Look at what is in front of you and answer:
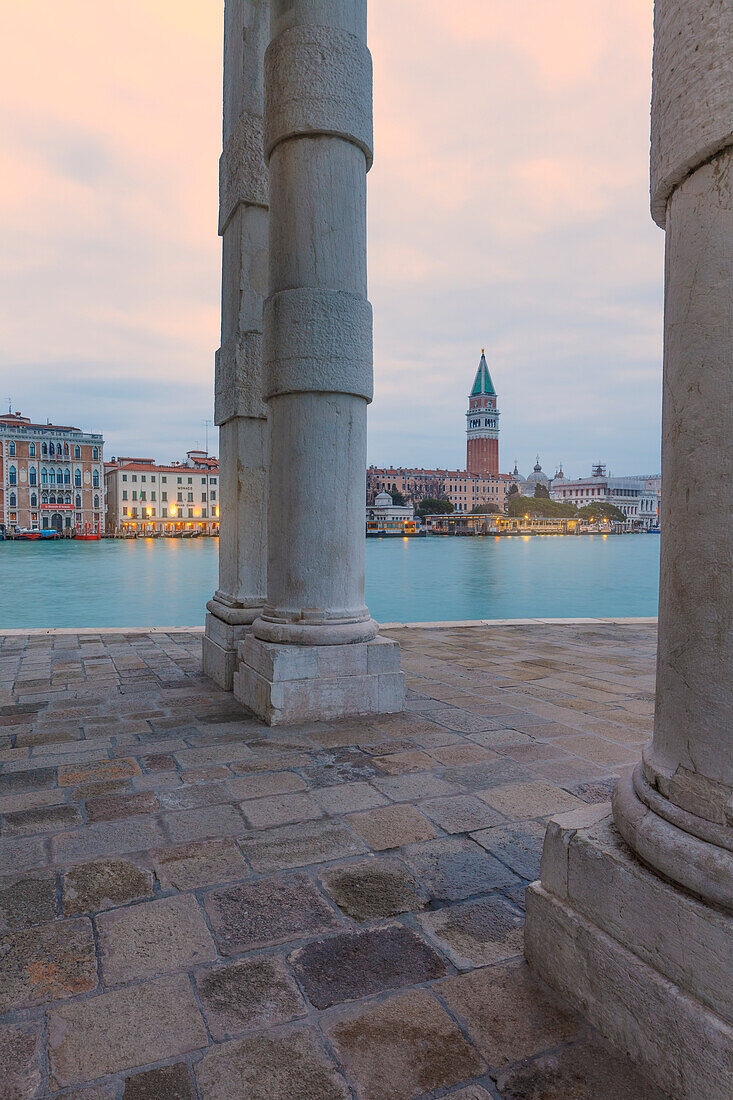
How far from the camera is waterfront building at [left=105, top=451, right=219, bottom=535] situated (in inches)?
3115

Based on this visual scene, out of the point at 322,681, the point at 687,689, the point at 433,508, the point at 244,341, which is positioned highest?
the point at 433,508

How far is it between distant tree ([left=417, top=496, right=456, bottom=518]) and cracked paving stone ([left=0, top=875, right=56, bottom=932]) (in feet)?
332

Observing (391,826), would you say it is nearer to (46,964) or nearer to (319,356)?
(46,964)

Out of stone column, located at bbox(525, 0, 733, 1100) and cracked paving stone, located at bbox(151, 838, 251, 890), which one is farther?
cracked paving stone, located at bbox(151, 838, 251, 890)

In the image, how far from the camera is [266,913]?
1.80 meters

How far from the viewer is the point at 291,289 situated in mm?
3748

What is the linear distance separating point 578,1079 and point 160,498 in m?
83.2

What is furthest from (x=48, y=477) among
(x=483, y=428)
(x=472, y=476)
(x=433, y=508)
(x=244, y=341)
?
(x=483, y=428)

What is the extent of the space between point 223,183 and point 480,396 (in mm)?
132371

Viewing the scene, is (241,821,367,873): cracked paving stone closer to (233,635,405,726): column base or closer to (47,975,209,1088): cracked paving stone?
(47,975,209,1088): cracked paving stone

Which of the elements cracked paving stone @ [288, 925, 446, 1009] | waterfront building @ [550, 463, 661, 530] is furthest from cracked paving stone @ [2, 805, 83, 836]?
waterfront building @ [550, 463, 661, 530]

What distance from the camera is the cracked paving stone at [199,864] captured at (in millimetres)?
1969

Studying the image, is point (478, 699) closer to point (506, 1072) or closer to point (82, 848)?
point (82, 848)

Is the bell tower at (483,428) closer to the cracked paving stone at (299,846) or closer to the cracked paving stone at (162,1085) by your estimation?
the cracked paving stone at (299,846)
